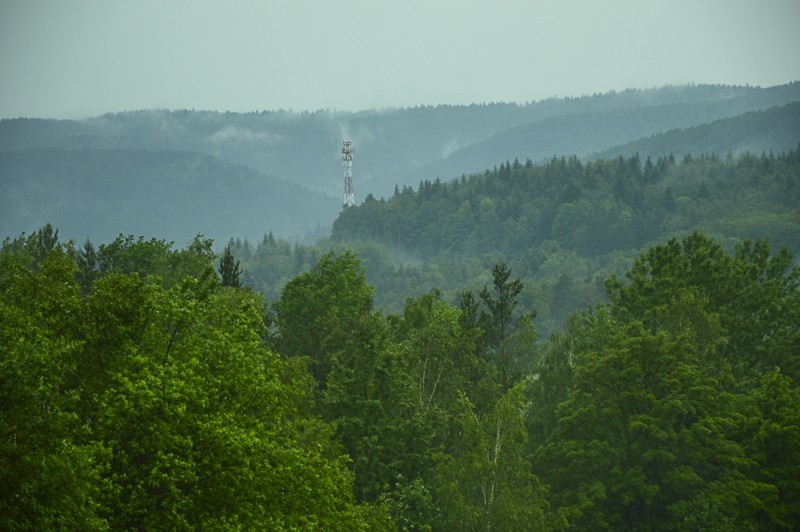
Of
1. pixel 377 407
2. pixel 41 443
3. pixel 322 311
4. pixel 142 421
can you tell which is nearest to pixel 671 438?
pixel 377 407

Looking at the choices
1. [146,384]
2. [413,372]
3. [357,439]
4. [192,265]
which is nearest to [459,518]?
[357,439]

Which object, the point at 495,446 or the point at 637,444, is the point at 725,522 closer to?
the point at 637,444

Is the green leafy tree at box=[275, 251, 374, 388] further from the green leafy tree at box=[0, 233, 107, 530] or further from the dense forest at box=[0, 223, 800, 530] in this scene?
the green leafy tree at box=[0, 233, 107, 530]

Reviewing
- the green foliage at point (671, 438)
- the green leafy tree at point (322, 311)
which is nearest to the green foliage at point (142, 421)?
the green foliage at point (671, 438)

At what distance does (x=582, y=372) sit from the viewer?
4722cm

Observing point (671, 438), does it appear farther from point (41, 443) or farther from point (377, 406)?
point (41, 443)

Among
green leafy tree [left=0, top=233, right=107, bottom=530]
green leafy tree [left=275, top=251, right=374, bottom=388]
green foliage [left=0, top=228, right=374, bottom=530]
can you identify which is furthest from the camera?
green leafy tree [left=275, top=251, right=374, bottom=388]

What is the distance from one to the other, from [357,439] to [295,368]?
4.45 m

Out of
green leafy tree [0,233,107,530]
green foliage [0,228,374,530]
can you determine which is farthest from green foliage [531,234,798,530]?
green leafy tree [0,233,107,530]

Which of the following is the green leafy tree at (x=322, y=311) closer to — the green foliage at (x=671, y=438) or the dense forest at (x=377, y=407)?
the dense forest at (x=377, y=407)

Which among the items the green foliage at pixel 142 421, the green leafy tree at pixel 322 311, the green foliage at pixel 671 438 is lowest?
the green foliage at pixel 671 438

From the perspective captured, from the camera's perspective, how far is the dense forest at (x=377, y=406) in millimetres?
24469

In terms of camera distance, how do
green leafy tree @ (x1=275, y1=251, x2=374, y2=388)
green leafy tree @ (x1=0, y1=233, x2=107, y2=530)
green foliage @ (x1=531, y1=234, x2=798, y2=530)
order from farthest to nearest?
green leafy tree @ (x1=275, y1=251, x2=374, y2=388)
green foliage @ (x1=531, y1=234, x2=798, y2=530)
green leafy tree @ (x1=0, y1=233, x2=107, y2=530)

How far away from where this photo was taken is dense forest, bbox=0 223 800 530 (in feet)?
80.3
